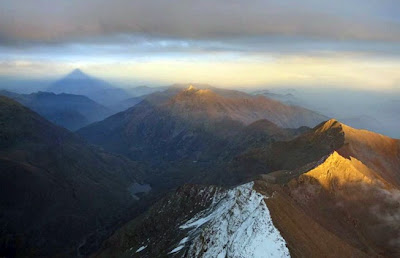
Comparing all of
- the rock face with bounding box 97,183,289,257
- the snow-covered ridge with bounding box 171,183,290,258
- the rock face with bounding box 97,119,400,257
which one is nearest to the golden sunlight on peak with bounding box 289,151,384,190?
the rock face with bounding box 97,119,400,257

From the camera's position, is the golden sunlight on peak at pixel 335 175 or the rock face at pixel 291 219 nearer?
the rock face at pixel 291 219

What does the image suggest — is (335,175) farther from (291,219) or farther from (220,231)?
(220,231)

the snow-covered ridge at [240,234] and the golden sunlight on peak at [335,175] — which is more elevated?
the snow-covered ridge at [240,234]

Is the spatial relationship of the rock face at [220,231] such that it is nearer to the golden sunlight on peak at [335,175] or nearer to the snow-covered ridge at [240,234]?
the snow-covered ridge at [240,234]

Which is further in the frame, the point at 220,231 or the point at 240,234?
the point at 220,231

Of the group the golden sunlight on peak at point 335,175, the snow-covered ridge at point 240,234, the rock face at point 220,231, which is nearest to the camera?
the snow-covered ridge at point 240,234

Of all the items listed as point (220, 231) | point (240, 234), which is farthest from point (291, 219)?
point (220, 231)

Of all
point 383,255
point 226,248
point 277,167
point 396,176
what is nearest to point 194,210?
point 226,248

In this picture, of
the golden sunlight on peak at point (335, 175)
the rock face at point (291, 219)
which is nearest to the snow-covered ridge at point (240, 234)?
the rock face at point (291, 219)

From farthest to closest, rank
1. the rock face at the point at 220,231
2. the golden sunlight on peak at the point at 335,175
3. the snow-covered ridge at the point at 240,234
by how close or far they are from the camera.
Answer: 1. the golden sunlight on peak at the point at 335,175
2. the rock face at the point at 220,231
3. the snow-covered ridge at the point at 240,234
